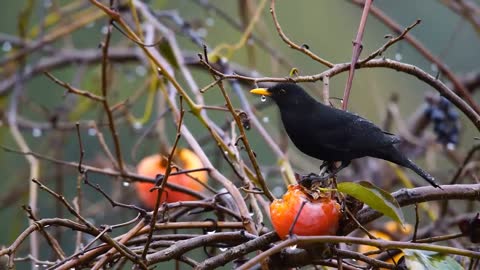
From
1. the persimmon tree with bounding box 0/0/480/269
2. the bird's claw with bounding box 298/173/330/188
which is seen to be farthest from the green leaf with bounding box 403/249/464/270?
the bird's claw with bounding box 298/173/330/188

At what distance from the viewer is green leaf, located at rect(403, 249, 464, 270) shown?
2.99 ft

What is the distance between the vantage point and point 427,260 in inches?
36.3

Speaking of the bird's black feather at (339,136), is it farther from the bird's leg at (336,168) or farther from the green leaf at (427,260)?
the green leaf at (427,260)

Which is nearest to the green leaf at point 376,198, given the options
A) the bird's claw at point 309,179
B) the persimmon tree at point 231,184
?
the persimmon tree at point 231,184

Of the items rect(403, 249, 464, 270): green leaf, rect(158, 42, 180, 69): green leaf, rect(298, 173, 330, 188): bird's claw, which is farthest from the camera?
rect(158, 42, 180, 69): green leaf

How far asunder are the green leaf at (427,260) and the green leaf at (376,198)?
37 mm

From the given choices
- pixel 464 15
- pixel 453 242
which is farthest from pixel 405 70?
pixel 464 15

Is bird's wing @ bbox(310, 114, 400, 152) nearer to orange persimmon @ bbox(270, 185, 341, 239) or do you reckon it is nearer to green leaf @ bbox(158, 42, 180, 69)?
orange persimmon @ bbox(270, 185, 341, 239)

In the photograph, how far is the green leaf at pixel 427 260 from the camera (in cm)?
91

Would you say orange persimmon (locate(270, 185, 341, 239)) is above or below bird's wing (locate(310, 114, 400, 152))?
below

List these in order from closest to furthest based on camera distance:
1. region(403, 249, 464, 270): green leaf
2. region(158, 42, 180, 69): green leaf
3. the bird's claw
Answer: region(403, 249, 464, 270): green leaf < the bird's claw < region(158, 42, 180, 69): green leaf

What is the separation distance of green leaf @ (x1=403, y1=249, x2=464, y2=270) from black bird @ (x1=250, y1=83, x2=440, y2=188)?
0.63 feet

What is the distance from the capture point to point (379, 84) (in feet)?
13.8

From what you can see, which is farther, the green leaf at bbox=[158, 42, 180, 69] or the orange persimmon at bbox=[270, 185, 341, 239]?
the green leaf at bbox=[158, 42, 180, 69]
